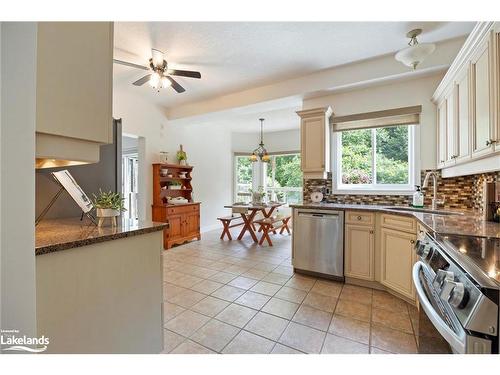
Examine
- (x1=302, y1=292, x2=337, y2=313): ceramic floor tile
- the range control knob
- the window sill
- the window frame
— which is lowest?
(x1=302, y1=292, x2=337, y2=313): ceramic floor tile

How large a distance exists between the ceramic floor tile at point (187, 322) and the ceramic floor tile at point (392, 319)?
57.6 inches

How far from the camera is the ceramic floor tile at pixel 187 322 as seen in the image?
1813 millimetres

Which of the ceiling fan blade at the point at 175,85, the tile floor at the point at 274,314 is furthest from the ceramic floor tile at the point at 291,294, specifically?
the ceiling fan blade at the point at 175,85

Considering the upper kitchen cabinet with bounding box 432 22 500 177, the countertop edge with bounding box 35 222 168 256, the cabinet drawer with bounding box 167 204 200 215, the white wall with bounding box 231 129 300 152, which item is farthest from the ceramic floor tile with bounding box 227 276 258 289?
the white wall with bounding box 231 129 300 152

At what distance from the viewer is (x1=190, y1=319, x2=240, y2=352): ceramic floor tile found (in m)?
1.65

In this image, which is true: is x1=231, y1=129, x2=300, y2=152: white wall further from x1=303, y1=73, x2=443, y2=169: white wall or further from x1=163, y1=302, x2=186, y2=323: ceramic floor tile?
x1=163, y1=302, x2=186, y2=323: ceramic floor tile

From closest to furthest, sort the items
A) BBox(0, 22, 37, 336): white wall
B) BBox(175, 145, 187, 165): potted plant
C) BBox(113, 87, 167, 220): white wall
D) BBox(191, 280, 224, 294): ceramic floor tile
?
BBox(0, 22, 37, 336): white wall, BBox(191, 280, 224, 294): ceramic floor tile, BBox(113, 87, 167, 220): white wall, BBox(175, 145, 187, 165): potted plant

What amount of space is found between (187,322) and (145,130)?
3459 mm

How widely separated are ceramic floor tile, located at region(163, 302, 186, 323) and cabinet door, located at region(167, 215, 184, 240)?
2.09 metres

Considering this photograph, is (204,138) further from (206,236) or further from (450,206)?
(450,206)

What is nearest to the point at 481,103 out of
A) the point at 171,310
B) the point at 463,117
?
the point at 463,117

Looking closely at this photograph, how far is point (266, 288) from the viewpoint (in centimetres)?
259

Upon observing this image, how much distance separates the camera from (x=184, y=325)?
188 centimetres

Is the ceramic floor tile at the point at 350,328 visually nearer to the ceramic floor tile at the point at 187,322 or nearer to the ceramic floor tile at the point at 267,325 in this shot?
the ceramic floor tile at the point at 267,325
